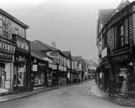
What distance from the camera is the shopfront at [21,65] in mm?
27438

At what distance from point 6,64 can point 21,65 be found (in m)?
4.24

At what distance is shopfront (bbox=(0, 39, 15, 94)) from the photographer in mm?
23989

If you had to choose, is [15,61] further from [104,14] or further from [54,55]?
[54,55]

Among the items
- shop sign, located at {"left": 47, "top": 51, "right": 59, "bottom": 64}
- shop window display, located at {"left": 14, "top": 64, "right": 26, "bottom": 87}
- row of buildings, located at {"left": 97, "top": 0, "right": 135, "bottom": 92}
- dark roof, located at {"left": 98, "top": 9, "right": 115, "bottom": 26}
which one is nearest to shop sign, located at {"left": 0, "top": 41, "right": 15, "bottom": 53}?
shop window display, located at {"left": 14, "top": 64, "right": 26, "bottom": 87}

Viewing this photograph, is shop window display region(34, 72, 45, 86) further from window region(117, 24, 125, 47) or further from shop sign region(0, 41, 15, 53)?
window region(117, 24, 125, 47)

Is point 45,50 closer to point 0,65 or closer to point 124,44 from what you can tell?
point 0,65

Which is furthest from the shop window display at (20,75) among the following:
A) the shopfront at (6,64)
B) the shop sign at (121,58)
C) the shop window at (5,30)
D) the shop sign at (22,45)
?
the shop sign at (121,58)

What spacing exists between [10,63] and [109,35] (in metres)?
10.1

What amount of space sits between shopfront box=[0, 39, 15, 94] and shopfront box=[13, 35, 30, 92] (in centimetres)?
134

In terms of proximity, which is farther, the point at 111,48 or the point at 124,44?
the point at 111,48

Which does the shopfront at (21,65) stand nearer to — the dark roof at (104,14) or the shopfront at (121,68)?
the shopfront at (121,68)

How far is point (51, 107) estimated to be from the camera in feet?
43.7

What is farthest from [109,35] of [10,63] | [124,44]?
[10,63]

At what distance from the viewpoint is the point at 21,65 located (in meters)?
29.4
